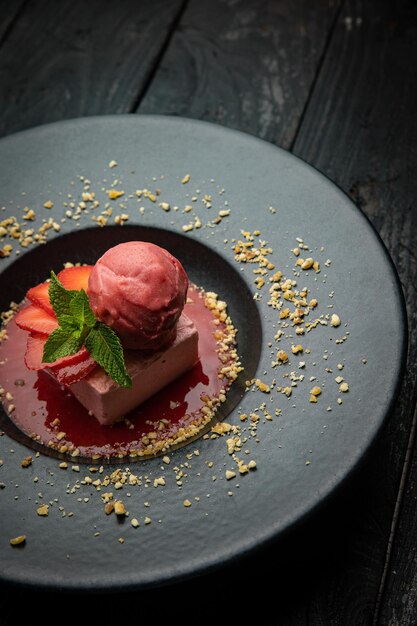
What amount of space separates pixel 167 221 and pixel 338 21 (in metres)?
1.12

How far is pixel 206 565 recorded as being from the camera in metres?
1.40

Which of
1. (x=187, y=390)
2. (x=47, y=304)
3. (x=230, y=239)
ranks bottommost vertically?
(x=187, y=390)

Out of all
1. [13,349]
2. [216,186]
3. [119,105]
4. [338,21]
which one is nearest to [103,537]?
[13,349]

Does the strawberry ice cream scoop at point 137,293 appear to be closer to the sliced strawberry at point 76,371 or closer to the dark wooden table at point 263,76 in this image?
the sliced strawberry at point 76,371

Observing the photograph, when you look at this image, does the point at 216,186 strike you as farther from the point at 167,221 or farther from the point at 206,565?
the point at 206,565

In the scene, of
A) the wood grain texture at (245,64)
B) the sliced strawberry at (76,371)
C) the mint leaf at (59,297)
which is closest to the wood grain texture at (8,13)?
the wood grain texture at (245,64)

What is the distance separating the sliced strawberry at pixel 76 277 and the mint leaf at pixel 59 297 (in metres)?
0.08

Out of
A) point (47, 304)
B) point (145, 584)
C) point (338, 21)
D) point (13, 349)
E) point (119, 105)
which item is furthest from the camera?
point (338, 21)

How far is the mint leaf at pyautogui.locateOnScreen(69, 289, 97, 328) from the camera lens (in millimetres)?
1636

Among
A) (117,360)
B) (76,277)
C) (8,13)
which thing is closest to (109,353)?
(117,360)

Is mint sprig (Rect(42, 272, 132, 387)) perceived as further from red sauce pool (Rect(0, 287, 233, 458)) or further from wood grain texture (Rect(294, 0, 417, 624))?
wood grain texture (Rect(294, 0, 417, 624))

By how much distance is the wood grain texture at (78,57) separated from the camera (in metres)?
2.49

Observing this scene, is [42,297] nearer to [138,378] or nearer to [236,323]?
[138,378]

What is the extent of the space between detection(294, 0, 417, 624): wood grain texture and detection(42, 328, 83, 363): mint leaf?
69 centimetres
